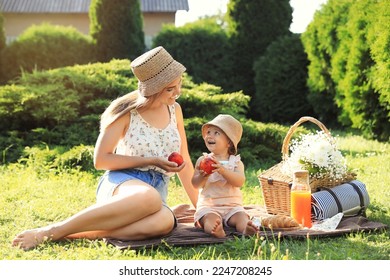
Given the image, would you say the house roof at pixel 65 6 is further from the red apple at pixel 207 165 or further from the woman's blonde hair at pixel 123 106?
the red apple at pixel 207 165

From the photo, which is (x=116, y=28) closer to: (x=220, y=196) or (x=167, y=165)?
(x=220, y=196)

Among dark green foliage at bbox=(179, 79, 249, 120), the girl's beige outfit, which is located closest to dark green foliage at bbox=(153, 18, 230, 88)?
dark green foliage at bbox=(179, 79, 249, 120)

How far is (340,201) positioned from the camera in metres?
4.49

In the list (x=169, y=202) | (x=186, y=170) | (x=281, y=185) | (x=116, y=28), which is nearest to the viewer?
(x=186, y=170)

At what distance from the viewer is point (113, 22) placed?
13.0m

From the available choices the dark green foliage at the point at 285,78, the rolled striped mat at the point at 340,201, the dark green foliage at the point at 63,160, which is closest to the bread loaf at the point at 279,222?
the rolled striped mat at the point at 340,201

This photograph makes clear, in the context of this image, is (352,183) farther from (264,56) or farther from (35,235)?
(264,56)

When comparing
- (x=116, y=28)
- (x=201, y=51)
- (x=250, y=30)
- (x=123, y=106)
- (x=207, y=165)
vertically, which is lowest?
(x=207, y=165)

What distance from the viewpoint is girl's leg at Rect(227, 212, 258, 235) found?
399cm

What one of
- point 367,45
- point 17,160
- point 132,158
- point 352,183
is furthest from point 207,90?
point 132,158

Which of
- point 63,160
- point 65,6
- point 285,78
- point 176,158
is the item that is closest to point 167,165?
point 176,158

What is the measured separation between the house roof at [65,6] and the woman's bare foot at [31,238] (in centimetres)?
1721

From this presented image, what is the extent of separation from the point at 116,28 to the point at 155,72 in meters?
9.27

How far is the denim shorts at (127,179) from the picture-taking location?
13.1 feet
